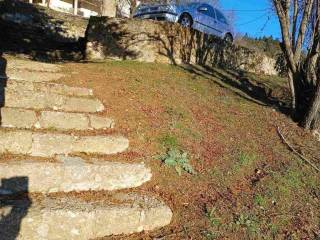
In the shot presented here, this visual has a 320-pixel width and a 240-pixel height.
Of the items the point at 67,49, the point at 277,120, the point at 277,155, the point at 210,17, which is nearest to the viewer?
the point at 277,155

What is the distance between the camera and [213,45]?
42.1 ft

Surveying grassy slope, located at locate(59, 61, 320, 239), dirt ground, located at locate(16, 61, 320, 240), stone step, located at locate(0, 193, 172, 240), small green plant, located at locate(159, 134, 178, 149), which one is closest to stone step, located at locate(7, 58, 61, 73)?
dirt ground, located at locate(16, 61, 320, 240)

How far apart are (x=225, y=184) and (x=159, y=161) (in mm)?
949

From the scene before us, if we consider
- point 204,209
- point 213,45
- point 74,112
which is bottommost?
point 204,209

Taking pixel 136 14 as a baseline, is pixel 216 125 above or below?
below

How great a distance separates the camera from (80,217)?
421cm

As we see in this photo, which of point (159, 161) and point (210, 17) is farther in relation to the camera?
point (210, 17)

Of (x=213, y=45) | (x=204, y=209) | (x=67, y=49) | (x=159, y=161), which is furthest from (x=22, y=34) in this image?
(x=204, y=209)

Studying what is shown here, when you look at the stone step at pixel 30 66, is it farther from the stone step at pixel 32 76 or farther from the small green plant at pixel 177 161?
the small green plant at pixel 177 161

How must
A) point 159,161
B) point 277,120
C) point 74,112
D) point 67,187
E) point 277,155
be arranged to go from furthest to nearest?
point 277,120 → point 277,155 → point 74,112 → point 159,161 → point 67,187

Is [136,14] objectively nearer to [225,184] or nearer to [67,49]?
[67,49]

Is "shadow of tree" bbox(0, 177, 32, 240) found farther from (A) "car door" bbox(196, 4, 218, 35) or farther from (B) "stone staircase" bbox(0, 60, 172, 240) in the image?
(A) "car door" bbox(196, 4, 218, 35)

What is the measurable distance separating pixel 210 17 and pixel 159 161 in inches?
429

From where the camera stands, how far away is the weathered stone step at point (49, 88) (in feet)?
20.5
